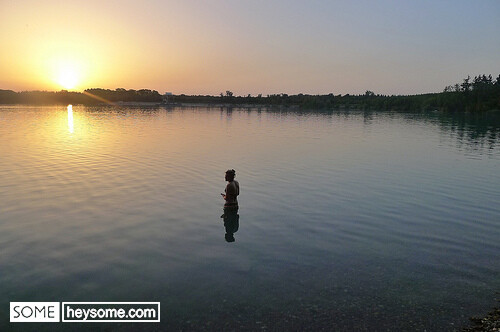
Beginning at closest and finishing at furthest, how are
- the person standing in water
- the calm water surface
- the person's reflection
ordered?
the calm water surface < the person's reflection < the person standing in water

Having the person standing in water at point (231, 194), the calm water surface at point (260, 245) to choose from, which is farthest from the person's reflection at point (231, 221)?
the calm water surface at point (260, 245)

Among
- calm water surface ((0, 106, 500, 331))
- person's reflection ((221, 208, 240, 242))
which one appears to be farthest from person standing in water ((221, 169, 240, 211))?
calm water surface ((0, 106, 500, 331))

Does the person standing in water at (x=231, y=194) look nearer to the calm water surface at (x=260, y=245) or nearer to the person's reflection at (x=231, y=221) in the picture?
the person's reflection at (x=231, y=221)

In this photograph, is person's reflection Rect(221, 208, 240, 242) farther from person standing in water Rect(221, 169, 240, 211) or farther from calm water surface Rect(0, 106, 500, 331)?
calm water surface Rect(0, 106, 500, 331)

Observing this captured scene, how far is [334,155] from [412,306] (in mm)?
31678

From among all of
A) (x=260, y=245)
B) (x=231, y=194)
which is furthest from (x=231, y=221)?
(x=260, y=245)

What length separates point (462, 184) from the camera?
27.7m

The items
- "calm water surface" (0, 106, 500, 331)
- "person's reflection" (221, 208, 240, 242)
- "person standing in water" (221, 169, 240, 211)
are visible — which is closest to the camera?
"calm water surface" (0, 106, 500, 331)

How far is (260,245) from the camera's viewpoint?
15.1 meters

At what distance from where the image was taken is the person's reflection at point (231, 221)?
16336 millimetres

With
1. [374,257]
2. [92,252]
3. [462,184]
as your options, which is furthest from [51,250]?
[462,184]

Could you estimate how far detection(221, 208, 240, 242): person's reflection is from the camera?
643 inches

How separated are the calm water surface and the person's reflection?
0.31 meters

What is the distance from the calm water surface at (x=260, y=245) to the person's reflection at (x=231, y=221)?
309 millimetres
